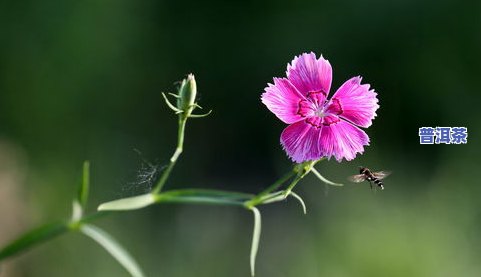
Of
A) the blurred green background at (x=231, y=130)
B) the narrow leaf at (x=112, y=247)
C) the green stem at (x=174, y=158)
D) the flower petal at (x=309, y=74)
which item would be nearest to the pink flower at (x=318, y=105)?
the flower petal at (x=309, y=74)

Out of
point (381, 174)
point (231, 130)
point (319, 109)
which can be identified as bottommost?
point (231, 130)

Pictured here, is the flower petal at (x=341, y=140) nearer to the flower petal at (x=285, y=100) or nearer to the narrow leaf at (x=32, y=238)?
the flower petal at (x=285, y=100)

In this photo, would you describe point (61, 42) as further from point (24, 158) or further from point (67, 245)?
point (67, 245)

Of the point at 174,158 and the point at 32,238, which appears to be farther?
the point at 174,158

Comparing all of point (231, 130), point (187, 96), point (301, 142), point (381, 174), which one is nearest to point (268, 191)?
point (301, 142)

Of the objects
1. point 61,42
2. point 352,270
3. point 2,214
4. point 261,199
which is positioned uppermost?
point 61,42

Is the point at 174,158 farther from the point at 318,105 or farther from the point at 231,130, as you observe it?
the point at 231,130

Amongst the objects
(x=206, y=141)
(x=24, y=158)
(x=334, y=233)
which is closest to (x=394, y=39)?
(x=206, y=141)
